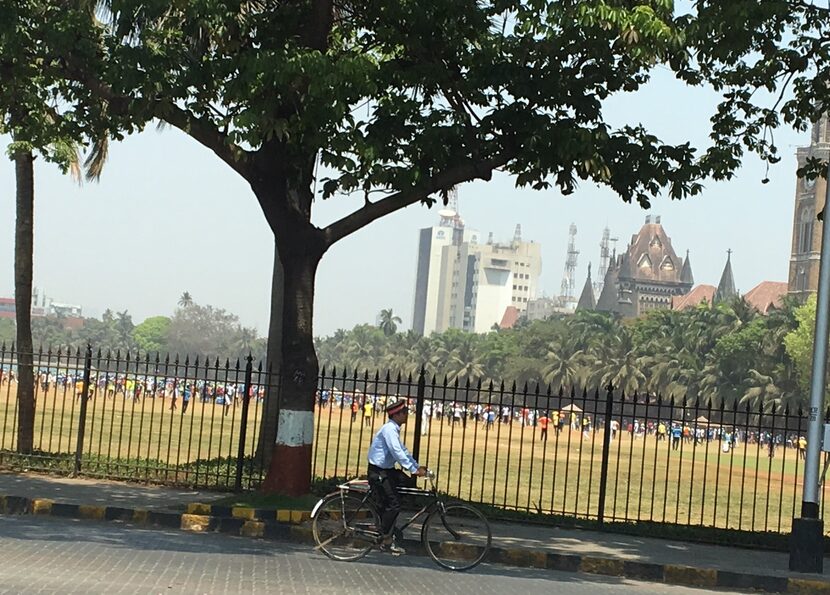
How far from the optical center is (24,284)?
20.8m

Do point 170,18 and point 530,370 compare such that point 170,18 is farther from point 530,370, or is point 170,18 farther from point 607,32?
point 530,370

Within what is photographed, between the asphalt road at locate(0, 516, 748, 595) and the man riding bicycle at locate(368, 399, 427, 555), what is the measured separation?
1.12 feet

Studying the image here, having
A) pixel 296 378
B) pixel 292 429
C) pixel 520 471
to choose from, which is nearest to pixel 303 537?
pixel 292 429

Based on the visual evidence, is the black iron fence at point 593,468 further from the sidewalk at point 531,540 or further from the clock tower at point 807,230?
the clock tower at point 807,230

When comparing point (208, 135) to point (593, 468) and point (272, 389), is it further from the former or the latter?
point (593, 468)

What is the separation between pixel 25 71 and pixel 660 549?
31.3ft

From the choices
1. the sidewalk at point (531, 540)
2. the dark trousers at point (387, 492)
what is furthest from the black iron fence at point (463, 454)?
the dark trousers at point (387, 492)

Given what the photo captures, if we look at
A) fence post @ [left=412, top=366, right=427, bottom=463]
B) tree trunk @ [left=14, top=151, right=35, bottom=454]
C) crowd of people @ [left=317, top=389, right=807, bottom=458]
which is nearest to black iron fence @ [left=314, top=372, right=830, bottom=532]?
fence post @ [left=412, top=366, right=427, bottom=463]

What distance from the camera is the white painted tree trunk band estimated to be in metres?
15.8

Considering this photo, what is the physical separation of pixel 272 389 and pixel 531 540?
6373mm

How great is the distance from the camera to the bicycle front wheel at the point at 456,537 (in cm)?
1220

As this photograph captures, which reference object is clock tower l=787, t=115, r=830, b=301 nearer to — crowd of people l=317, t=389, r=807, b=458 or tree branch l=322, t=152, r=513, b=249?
crowd of people l=317, t=389, r=807, b=458

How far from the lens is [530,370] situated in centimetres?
13338

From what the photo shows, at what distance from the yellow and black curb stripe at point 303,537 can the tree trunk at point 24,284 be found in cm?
495
